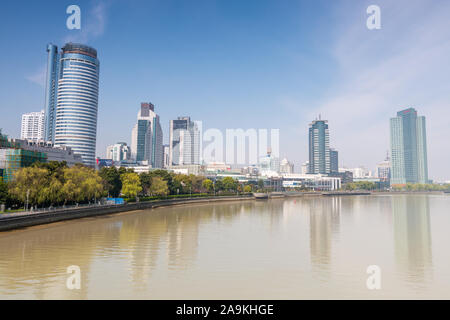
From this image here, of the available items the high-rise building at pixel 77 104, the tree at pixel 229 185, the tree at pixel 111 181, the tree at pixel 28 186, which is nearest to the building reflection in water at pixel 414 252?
the tree at pixel 28 186

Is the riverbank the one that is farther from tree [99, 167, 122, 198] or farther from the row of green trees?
tree [99, 167, 122, 198]

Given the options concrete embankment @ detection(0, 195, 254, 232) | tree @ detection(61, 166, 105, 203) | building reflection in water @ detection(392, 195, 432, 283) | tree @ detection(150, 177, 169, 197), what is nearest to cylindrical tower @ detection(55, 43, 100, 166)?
tree @ detection(150, 177, 169, 197)

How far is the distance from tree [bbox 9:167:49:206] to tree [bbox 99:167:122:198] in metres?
25.6

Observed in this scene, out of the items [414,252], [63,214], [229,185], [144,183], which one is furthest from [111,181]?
[229,185]

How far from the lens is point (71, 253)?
92.4 feet

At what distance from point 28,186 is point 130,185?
29.6 meters

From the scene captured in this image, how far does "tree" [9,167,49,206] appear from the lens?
47219 millimetres

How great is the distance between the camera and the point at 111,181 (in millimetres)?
78188

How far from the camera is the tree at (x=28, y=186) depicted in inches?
1859

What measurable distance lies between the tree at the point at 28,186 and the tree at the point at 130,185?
90.0 feet

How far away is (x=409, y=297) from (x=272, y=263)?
10.0m

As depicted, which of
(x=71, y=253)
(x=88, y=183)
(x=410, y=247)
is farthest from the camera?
(x=88, y=183)
